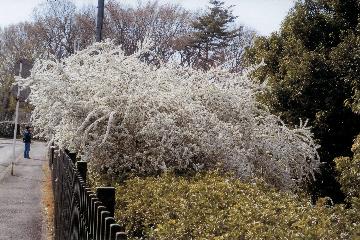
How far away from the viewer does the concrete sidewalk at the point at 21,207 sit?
7.24 metres

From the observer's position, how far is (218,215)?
3.92m

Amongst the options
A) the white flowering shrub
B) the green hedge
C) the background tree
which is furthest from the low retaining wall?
the green hedge

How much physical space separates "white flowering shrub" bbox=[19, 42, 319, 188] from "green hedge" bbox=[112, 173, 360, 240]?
5.18ft

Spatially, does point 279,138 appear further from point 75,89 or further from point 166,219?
point 166,219

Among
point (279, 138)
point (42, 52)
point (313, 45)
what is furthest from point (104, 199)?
point (42, 52)

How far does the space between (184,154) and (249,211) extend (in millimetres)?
2870

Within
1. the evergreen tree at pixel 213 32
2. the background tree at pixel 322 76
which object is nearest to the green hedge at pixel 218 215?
the background tree at pixel 322 76

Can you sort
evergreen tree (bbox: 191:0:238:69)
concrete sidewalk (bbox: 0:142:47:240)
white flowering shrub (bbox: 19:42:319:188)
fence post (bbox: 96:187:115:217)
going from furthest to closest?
evergreen tree (bbox: 191:0:238:69) < concrete sidewalk (bbox: 0:142:47:240) < white flowering shrub (bbox: 19:42:319:188) < fence post (bbox: 96:187:115:217)

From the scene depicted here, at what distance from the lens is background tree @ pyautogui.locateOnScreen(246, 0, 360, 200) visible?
11945mm

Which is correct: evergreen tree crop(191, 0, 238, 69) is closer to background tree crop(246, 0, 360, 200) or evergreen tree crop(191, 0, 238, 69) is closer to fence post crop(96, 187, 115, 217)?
background tree crop(246, 0, 360, 200)

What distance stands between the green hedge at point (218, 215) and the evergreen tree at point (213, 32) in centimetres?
3460

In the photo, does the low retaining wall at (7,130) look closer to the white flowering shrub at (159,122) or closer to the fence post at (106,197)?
the white flowering shrub at (159,122)

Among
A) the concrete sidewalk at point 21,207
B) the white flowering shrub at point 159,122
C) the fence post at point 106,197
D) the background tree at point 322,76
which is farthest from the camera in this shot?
the background tree at point 322,76

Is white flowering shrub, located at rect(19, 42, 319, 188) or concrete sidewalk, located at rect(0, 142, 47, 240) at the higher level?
white flowering shrub, located at rect(19, 42, 319, 188)
